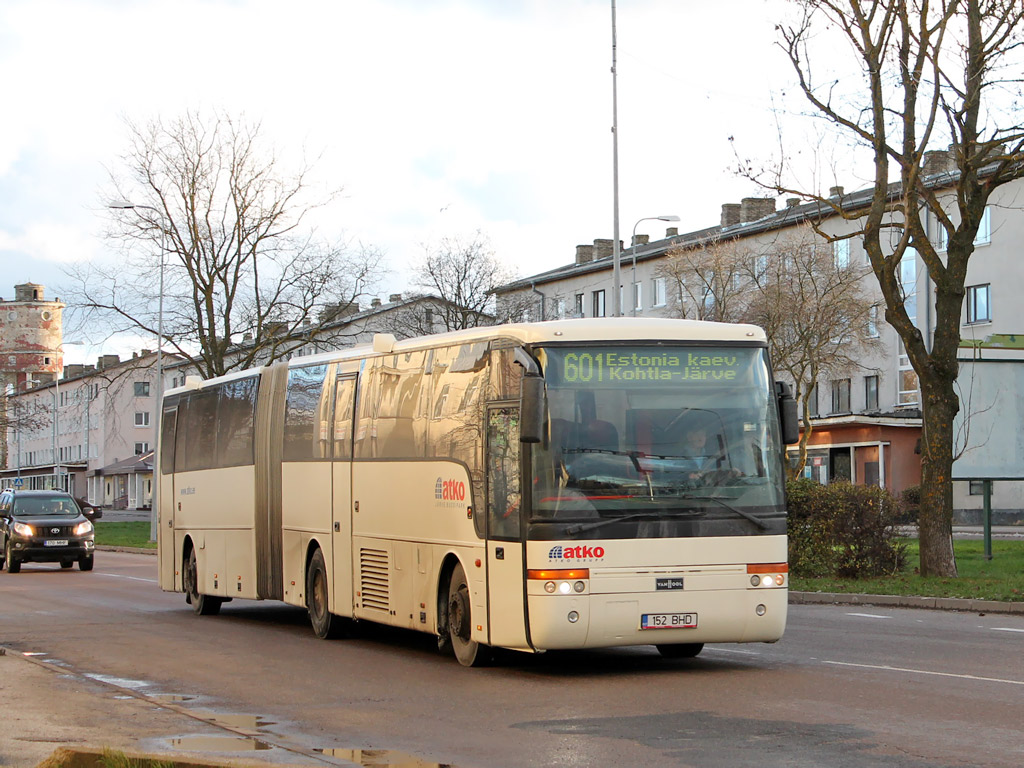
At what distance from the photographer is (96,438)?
128m

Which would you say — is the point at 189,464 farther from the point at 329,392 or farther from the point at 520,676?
the point at 520,676

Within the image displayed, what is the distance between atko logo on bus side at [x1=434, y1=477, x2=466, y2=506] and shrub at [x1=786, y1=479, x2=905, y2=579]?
1134 cm

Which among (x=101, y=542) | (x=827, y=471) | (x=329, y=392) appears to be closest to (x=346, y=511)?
(x=329, y=392)

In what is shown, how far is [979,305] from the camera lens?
184ft

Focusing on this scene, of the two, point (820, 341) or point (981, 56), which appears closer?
point (981, 56)

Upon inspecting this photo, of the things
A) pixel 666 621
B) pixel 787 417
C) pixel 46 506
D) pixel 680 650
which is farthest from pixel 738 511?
pixel 46 506

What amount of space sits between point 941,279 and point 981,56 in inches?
135

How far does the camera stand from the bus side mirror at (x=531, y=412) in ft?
37.9

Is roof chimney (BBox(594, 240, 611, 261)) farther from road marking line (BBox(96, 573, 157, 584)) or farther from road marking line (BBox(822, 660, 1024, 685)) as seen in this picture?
road marking line (BBox(822, 660, 1024, 685))

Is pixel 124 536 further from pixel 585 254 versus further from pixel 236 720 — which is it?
pixel 236 720

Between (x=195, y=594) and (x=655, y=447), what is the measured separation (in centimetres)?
1115

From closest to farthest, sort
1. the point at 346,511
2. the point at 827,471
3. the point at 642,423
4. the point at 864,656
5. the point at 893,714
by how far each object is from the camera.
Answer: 1. the point at 893,714
2. the point at 642,423
3. the point at 864,656
4. the point at 346,511
5. the point at 827,471

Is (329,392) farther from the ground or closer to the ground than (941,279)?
closer to the ground

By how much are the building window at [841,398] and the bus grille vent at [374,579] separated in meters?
50.0
